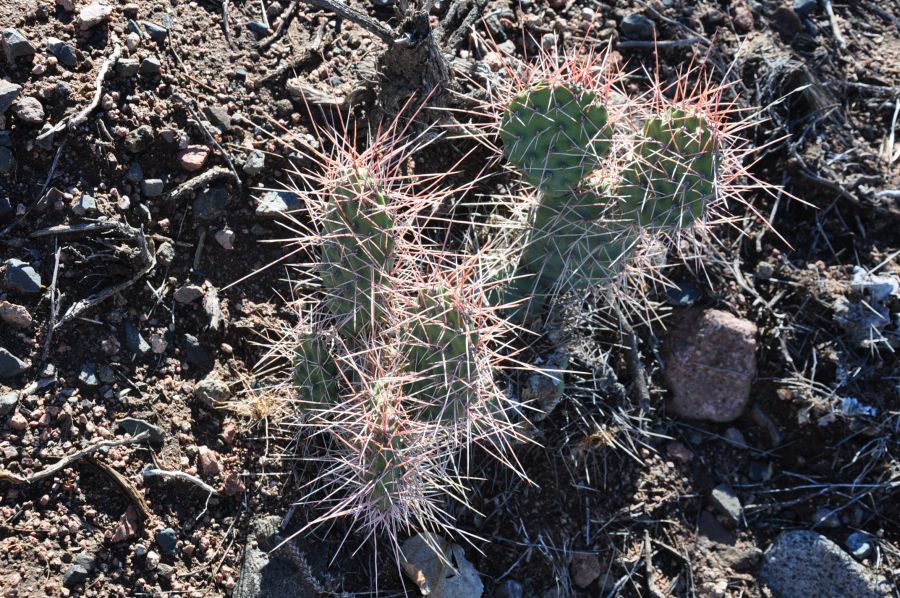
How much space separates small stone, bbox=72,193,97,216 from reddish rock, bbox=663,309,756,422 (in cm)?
223

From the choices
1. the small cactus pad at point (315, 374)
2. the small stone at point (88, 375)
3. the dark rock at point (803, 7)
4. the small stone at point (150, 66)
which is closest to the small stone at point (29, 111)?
the small stone at point (150, 66)

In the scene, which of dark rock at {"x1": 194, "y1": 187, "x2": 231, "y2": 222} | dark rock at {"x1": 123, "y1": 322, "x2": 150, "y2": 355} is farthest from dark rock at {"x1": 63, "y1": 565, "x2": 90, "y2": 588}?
dark rock at {"x1": 194, "y1": 187, "x2": 231, "y2": 222}

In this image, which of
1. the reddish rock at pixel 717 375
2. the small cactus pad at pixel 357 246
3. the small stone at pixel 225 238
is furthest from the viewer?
the reddish rock at pixel 717 375

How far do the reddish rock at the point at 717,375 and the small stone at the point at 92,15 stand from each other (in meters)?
2.50

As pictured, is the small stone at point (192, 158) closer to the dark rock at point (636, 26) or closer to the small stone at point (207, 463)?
the small stone at point (207, 463)

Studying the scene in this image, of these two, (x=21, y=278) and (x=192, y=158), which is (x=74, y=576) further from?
(x=192, y=158)

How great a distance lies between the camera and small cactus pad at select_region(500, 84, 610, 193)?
2348 mm

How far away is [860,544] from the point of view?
3.00m

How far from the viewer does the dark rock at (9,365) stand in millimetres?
2395

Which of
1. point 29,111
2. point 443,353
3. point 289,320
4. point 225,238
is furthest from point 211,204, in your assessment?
point 443,353

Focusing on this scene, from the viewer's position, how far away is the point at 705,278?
10.8 ft

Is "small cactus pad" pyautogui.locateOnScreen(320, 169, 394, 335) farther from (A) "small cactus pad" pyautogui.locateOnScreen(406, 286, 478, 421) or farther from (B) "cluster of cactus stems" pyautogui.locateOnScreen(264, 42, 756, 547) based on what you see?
(A) "small cactus pad" pyautogui.locateOnScreen(406, 286, 478, 421)

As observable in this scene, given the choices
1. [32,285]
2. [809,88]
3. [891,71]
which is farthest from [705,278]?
[32,285]

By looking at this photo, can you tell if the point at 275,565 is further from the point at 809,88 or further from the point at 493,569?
the point at 809,88
